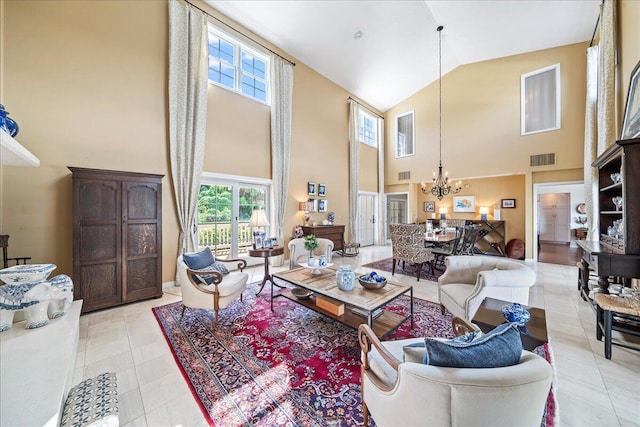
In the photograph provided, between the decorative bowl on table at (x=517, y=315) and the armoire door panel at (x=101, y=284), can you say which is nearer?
the decorative bowl on table at (x=517, y=315)

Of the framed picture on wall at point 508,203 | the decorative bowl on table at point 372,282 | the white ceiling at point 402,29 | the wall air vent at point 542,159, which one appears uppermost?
the white ceiling at point 402,29

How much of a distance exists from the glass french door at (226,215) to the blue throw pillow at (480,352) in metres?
4.52

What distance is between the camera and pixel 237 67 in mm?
5148

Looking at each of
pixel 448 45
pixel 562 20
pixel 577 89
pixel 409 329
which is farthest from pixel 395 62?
pixel 409 329

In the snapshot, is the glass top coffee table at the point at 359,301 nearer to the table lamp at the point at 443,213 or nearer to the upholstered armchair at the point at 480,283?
the upholstered armchair at the point at 480,283

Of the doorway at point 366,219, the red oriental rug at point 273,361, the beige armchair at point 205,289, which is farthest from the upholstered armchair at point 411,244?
the doorway at point 366,219

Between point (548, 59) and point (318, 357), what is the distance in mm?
8483

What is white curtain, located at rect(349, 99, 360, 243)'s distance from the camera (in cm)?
785

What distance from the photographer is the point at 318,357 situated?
215 cm

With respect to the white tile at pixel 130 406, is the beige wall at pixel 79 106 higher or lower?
higher

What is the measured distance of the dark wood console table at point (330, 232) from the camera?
20.5 feet

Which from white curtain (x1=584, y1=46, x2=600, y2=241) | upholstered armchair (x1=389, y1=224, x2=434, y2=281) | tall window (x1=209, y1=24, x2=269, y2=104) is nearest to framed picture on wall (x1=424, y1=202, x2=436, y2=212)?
white curtain (x1=584, y1=46, x2=600, y2=241)

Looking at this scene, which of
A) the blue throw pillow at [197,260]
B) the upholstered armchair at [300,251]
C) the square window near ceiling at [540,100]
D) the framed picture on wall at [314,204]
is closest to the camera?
the blue throw pillow at [197,260]

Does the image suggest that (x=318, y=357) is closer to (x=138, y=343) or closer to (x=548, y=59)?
(x=138, y=343)
